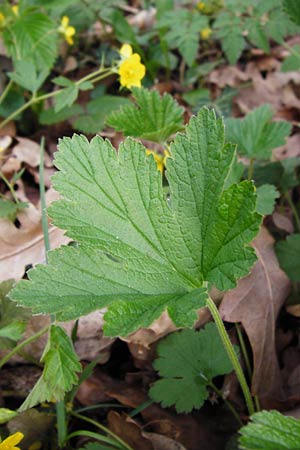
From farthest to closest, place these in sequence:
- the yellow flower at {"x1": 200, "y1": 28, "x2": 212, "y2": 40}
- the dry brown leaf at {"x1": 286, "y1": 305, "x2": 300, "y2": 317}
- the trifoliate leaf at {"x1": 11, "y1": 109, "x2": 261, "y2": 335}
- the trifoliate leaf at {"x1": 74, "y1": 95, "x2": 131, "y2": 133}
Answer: the yellow flower at {"x1": 200, "y1": 28, "x2": 212, "y2": 40} < the trifoliate leaf at {"x1": 74, "y1": 95, "x2": 131, "y2": 133} < the dry brown leaf at {"x1": 286, "y1": 305, "x2": 300, "y2": 317} < the trifoliate leaf at {"x1": 11, "y1": 109, "x2": 261, "y2": 335}

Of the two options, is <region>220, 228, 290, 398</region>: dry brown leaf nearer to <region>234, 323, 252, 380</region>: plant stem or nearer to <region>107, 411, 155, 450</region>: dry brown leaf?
<region>234, 323, 252, 380</region>: plant stem

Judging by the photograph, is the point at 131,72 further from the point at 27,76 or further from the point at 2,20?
the point at 2,20

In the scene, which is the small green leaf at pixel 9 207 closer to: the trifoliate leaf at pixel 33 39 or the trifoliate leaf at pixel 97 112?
the trifoliate leaf at pixel 97 112

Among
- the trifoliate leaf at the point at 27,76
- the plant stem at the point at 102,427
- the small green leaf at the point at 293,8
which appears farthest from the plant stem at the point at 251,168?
the plant stem at the point at 102,427

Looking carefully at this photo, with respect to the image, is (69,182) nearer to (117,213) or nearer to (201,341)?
(117,213)

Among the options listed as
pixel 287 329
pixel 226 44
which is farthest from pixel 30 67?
pixel 287 329

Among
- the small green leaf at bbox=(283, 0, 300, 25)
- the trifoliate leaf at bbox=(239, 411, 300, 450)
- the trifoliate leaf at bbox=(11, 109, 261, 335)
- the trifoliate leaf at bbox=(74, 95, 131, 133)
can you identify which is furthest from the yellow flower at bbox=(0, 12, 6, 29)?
the trifoliate leaf at bbox=(239, 411, 300, 450)
